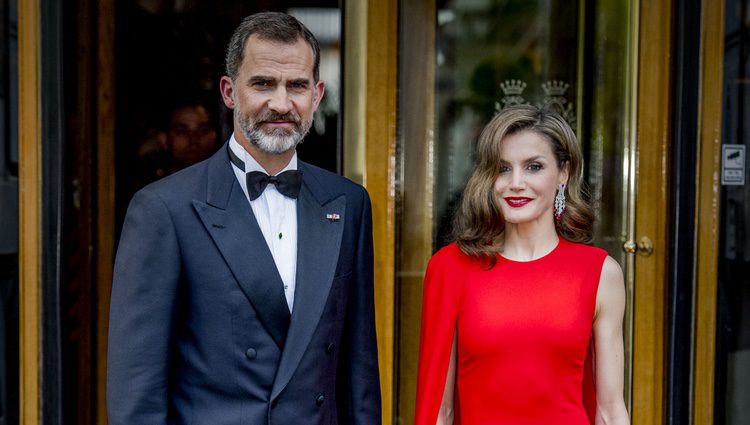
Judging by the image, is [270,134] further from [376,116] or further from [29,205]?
[29,205]

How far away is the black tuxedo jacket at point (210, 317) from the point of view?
5.81ft

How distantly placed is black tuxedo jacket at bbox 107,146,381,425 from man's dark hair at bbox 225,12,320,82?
0.30 m

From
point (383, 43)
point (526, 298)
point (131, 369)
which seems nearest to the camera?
point (131, 369)

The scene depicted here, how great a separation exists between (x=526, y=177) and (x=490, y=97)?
1.46 m

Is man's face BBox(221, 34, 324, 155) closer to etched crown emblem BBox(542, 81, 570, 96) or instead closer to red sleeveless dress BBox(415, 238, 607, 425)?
red sleeveless dress BBox(415, 238, 607, 425)

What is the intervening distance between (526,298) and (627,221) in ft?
5.21

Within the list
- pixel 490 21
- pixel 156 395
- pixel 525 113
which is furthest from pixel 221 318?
pixel 490 21

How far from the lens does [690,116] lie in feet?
10.7

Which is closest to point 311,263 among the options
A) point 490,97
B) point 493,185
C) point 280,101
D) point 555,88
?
point 280,101

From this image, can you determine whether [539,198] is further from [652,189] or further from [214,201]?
[652,189]

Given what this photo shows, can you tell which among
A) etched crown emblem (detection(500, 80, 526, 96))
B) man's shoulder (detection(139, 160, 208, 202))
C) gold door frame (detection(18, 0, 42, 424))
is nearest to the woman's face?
man's shoulder (detection(139, 160, 208, 202))

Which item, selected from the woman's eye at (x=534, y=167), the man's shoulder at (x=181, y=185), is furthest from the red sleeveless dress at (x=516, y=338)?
the man's shoulder at (x=181, y=185)

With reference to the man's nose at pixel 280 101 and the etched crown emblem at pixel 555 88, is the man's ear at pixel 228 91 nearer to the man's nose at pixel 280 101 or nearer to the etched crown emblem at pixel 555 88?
the man's nose at pixel 280 101

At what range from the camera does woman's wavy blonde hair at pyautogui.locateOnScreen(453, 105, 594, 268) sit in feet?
6.79
